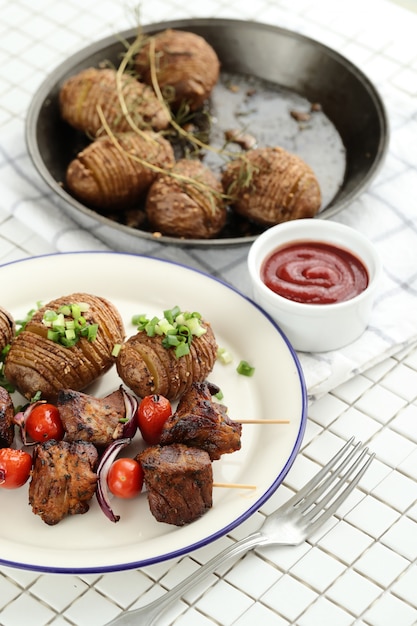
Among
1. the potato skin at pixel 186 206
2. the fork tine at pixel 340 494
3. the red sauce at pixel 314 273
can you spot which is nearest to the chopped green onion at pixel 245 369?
the red sauce at pixel 314 273

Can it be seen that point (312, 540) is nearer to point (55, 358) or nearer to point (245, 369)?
point (245, 369)

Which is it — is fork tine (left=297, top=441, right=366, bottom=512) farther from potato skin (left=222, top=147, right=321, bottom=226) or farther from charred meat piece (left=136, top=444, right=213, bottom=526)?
potato skin (left=222, top=147, right=321, bottom=226)

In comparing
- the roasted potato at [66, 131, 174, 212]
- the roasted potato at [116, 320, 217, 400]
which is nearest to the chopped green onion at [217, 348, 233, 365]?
the roasted potato at [116, 320, 217, 400]

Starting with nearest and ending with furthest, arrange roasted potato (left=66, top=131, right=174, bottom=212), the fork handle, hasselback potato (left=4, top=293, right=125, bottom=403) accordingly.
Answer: the fork handle < hasselback potato (left=4, top=293, right=125, bottom=403) < roasted potato (left=66, top=131, right=174, bottom=212)

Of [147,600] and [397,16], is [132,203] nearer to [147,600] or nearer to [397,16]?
[147,600]

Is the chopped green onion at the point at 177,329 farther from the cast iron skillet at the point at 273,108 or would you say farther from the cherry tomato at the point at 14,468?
the cast iron skillet at the point at 273,108

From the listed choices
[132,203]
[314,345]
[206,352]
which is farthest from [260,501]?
[132,203]
